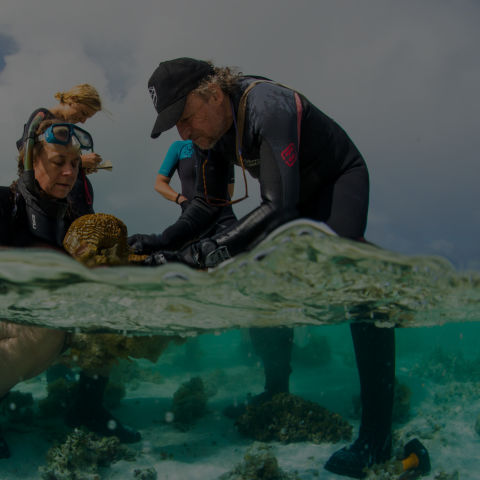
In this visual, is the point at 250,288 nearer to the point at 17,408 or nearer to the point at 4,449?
the point at 4,449

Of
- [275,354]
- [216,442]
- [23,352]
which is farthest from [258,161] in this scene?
[216,442]

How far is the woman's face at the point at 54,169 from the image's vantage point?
432 centimetres

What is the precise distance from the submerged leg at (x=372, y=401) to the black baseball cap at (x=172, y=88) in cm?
421

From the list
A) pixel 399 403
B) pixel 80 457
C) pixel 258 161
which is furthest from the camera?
pixel 399 403

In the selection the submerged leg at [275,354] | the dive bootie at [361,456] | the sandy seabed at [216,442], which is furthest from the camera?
the submerged leg at [275,354]

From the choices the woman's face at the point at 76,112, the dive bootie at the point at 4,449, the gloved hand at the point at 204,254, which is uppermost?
the woman's face at the point at 76,112

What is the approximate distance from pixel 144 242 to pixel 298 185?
217 cm

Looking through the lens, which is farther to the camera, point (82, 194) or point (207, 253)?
point (82, 194)

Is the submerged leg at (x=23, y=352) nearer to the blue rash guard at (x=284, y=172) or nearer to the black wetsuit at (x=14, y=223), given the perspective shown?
the black wetsuit at (x=14, y=223)

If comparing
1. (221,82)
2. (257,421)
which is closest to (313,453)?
(257,421)

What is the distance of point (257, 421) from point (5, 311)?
5.21 metres

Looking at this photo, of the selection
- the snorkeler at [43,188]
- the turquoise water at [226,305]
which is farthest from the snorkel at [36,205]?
the turquoise water at [226,305]

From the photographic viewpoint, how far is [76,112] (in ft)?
17.6

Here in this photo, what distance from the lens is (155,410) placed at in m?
8.61
